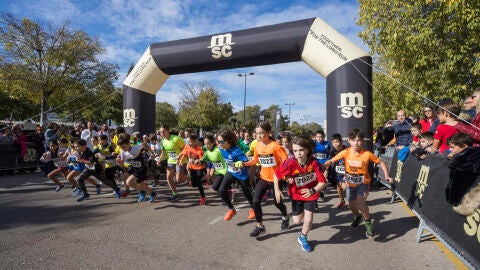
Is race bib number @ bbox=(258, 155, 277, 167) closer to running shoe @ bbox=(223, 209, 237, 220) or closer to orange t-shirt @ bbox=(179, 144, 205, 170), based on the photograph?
running shoe @ bbox=(223, 209, 237, 220)

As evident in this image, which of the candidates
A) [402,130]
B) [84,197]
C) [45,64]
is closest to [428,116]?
[402,130]

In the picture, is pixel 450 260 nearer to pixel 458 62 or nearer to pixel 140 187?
pixel 140 187

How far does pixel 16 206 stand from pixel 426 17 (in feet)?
38.0

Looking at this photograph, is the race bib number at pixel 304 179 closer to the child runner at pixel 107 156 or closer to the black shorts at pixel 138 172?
the black shorts at pixel 138 172

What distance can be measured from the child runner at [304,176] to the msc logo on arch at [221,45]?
6.39 meters

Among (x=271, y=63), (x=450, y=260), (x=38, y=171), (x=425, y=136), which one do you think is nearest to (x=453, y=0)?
(x=425, y=136)

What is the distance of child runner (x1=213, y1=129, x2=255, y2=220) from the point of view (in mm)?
5527

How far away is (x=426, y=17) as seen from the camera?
869 centimetres

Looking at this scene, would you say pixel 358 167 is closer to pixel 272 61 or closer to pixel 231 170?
pixel 231 170

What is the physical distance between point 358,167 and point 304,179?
110 cm

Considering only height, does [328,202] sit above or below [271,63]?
below

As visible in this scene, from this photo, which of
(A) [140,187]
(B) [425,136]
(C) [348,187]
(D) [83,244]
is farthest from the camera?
(A) [140,187]

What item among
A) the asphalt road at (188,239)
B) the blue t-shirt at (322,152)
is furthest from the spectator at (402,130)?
the blue t-shirt at (322,152)

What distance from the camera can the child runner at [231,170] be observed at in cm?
553
